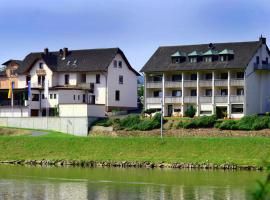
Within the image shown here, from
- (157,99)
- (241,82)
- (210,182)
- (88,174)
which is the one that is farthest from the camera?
(157,99)

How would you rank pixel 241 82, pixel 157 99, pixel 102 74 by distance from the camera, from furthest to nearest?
pixel 102 74
pixel 157 99
pixel 241 82

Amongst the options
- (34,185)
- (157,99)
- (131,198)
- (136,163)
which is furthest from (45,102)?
(131,198)

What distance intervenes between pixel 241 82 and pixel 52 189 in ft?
152

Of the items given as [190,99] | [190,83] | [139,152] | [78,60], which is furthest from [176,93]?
[139,152]

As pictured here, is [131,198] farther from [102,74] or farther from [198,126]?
[102,74]

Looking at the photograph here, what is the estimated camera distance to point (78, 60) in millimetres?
95312

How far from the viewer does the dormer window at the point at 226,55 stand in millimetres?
81000

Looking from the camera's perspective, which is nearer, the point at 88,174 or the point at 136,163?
the point at 88,174

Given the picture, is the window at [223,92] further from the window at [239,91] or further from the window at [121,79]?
the window at [121,79]

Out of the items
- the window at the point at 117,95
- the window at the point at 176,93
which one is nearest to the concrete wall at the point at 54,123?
the window at the point at 176,93

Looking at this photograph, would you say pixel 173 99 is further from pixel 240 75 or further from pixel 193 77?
pixel 240 75

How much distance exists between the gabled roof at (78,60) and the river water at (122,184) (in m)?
41.7

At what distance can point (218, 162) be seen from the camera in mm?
52219

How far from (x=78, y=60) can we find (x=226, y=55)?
25.7 metres
